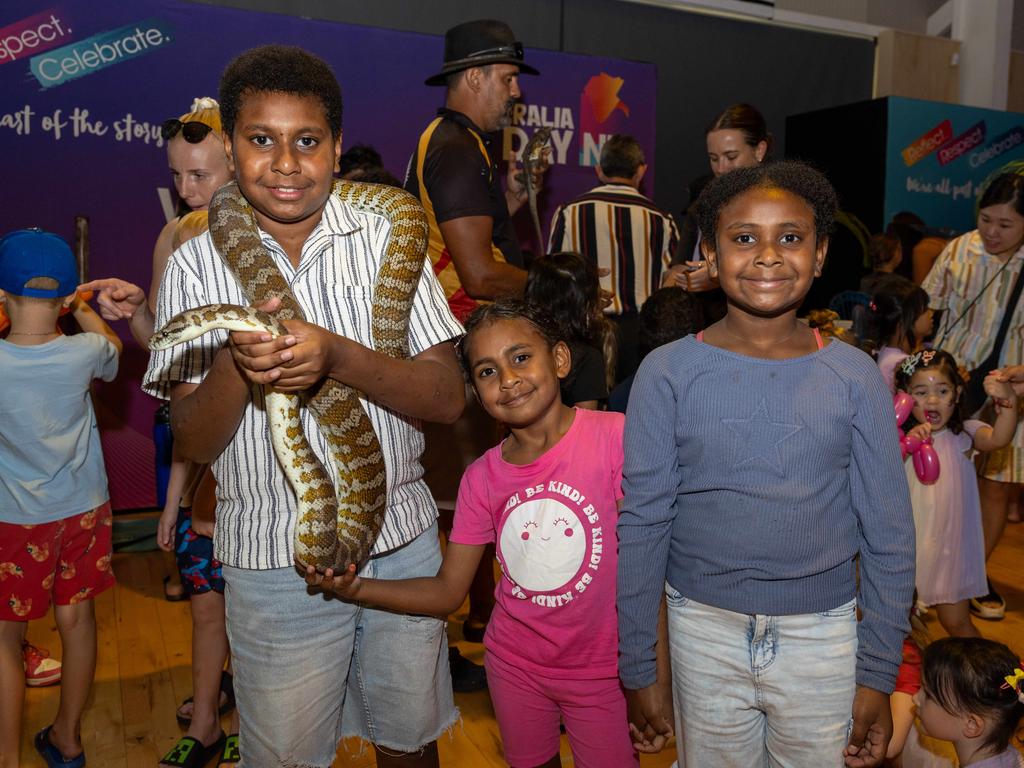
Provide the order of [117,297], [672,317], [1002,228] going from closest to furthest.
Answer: [117,297] < [672,317] < [1002,228]

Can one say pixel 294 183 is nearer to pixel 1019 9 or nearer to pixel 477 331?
pixel 477 331

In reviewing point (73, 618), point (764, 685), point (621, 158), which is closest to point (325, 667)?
point (764, 685)

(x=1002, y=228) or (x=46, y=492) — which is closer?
(x=46, y=492)

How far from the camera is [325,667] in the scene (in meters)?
1.94

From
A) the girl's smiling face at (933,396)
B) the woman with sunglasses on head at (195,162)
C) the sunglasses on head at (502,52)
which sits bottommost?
the girl's smiling face at (933,396)

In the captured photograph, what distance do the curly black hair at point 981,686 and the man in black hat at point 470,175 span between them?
80.4 inches

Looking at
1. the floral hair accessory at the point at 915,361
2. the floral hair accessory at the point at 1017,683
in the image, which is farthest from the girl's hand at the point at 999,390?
the floral hair accessory at the point at 1017,683

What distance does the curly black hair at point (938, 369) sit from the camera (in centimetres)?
374

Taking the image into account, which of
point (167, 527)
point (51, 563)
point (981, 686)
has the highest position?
point (167, 527)

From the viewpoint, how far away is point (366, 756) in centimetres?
331

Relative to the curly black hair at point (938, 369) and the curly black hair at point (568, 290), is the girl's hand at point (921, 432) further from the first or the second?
the curly black hair at point (568, 290)

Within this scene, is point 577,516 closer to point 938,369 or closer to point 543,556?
point 543,556

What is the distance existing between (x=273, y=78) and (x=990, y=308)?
460cm

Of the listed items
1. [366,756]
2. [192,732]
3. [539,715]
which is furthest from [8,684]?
[539,715]
